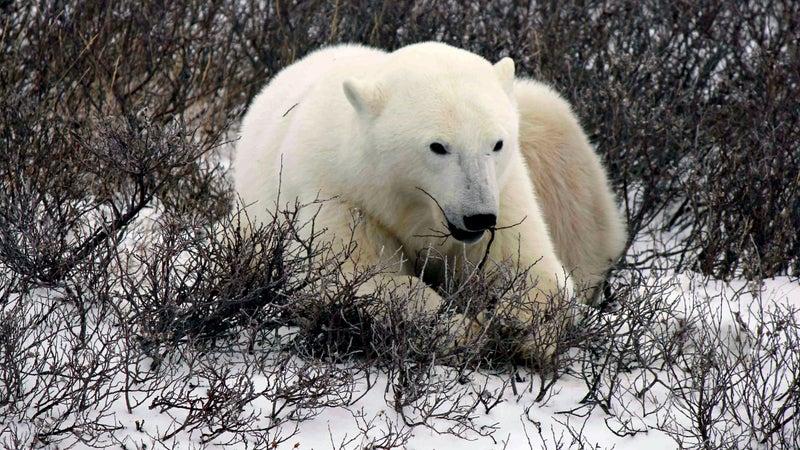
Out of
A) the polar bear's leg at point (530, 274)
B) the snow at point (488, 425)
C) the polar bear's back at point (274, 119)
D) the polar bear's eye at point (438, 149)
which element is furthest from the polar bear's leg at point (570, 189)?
the polar bear's eye at point (438, 149)

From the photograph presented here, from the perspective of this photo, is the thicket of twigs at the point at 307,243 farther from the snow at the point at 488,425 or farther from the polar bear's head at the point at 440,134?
the polar bear's head at the point at 440,134

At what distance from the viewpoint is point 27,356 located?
255 cm

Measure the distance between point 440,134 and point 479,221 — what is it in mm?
266

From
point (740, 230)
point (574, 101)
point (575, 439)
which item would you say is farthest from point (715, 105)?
point (575, 439)

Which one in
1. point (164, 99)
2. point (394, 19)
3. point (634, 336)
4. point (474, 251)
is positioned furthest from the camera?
point (394, 19)

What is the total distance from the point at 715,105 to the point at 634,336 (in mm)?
2695

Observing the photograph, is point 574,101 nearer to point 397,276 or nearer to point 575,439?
point 397,276

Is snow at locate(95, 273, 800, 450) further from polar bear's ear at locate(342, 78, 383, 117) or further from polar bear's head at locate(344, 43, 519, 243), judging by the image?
polar bear's ear at locate(342, 78, 383, 117)

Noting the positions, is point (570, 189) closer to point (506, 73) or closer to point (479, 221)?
point (506, 73)

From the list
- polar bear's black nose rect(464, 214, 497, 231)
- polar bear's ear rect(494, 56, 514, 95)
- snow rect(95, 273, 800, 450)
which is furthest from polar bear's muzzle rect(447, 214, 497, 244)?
polar bear's ear rect(494, 56, 514, 95)

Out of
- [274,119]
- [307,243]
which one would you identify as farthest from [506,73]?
[274,119]

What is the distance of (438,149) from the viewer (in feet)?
9.43

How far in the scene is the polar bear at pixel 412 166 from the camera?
9.40 ft

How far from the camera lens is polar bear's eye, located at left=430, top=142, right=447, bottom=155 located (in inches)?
113
